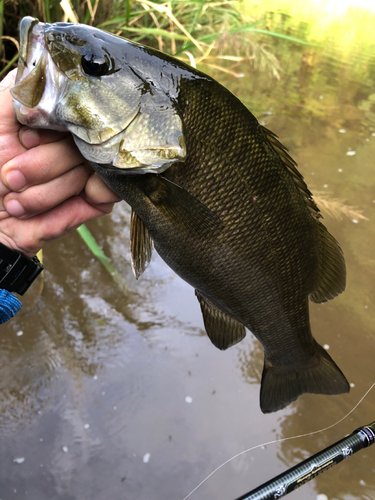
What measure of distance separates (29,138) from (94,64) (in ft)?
0.82

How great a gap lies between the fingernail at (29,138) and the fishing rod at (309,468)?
1.12 metres

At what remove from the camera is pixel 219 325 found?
48.2 inches

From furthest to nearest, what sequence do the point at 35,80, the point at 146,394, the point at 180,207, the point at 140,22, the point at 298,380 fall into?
the point at 140,22 → the point at 146,394 → the point at 298,380 → the point at 180,207 → the point at 35,80

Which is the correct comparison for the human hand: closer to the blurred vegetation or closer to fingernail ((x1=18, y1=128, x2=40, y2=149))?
fingernail ((x1=18, y1=128, x2=40, y2=149))

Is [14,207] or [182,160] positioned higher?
[182,160]

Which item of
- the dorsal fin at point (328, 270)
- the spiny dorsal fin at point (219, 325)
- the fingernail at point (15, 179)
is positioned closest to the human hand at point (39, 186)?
the fingernail at point (15, 179)

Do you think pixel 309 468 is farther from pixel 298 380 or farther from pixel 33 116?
pixel 33 116

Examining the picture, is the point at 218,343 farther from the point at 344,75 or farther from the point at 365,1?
the point at 365,1

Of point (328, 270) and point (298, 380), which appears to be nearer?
point (328, 270)

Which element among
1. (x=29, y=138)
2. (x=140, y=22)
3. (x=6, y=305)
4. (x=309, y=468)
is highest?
(x=29, y=138)

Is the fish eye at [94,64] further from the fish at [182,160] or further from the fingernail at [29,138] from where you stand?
the fingernail at [29,138]

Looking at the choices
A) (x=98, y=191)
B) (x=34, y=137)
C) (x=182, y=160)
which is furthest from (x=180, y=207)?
(x=34, y=137)

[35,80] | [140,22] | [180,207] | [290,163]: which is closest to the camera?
[35,80]

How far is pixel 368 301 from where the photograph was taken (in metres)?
2.26
